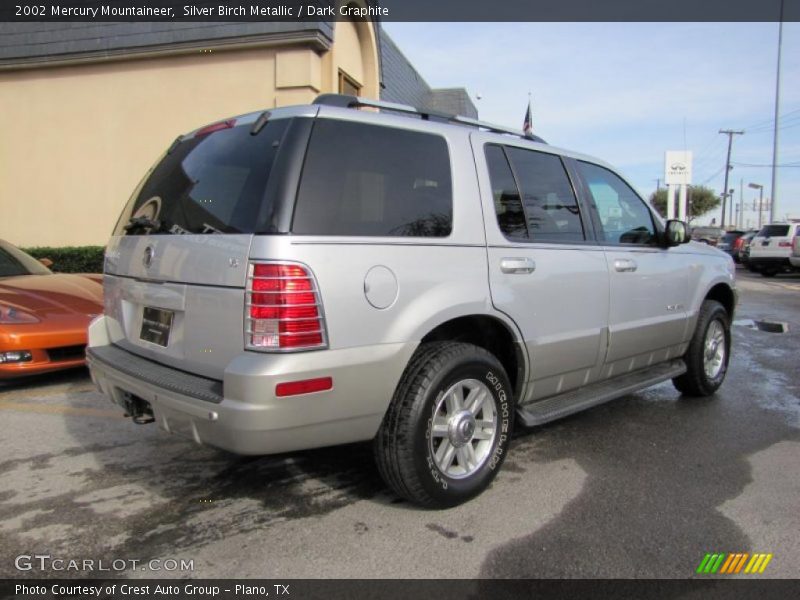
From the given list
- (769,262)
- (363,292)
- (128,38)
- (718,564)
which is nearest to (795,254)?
(769,262)

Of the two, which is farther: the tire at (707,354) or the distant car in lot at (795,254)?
the distant car in lot at (795,254)

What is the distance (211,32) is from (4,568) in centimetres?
982

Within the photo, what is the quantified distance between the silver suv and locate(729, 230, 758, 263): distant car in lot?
2419 cm

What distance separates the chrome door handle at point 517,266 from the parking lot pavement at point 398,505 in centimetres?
117

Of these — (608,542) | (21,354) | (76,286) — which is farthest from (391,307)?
(76,286)

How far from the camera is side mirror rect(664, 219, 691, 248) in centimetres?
458

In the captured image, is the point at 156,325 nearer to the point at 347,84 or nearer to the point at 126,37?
the point at 347,84

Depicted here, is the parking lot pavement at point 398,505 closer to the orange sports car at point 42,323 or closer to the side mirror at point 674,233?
the orange sports car at point 42,323

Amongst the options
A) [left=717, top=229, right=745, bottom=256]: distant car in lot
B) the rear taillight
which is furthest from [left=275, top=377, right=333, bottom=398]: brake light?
[left=717, top=229, right=745, bottom=256]: distant car in lot

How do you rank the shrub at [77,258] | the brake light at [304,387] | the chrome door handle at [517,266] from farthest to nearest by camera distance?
the shrub at [77,258], the chrome door handle at [517,266], the brake light at [304,387]

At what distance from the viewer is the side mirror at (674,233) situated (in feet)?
15.0

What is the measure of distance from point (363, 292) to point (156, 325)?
1.12 metres

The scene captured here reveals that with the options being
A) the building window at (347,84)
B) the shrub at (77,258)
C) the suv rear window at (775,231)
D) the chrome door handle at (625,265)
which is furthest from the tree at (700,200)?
the chrome door handle at (625,265)

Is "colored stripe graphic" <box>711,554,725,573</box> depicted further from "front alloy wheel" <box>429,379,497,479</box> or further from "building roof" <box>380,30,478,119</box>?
"building roof" <box>380,30,478,119</box>
